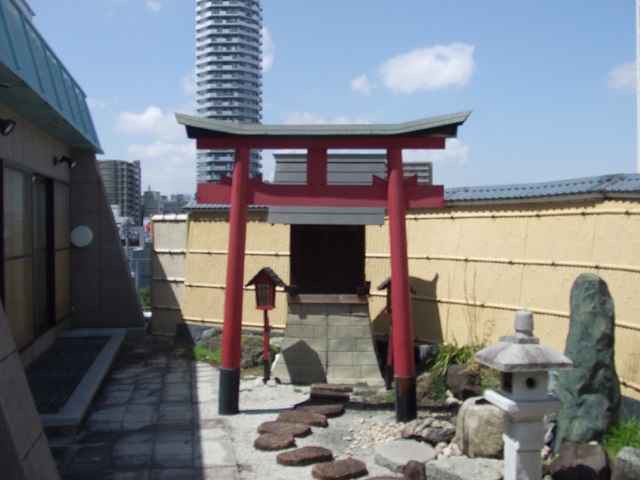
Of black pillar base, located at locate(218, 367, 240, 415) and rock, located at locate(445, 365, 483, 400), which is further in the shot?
rock, located at locate(445, 365, 483, 400)

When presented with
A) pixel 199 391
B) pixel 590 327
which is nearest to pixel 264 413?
pixel 199 391

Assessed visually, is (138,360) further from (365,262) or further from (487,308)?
(487,308)

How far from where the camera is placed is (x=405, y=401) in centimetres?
876

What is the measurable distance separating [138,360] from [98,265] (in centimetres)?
309

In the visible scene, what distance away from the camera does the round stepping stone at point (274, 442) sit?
767cm

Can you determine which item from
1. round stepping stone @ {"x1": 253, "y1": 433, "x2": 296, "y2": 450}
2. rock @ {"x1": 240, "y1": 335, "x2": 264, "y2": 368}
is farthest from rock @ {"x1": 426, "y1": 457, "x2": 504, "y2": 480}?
rock @ {"x1": 240, "y1": 335, "x2": 264, "y2": 368}

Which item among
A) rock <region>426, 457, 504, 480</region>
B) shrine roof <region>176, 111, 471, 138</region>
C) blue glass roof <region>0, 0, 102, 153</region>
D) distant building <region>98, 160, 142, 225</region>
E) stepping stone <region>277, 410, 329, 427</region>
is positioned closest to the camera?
rock <region>426, 457, 504, 480</region>

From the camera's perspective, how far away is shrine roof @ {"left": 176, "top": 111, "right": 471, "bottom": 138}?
9.14 meters

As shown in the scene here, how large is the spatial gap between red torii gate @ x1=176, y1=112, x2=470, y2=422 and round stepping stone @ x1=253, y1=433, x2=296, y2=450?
4.54 ft

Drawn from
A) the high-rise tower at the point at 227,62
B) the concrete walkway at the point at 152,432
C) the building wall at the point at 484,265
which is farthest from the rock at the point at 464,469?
the high-rise tower at the point at 227,62

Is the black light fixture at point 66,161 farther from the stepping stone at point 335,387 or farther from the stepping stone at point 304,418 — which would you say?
the stepping stone at point 304,418

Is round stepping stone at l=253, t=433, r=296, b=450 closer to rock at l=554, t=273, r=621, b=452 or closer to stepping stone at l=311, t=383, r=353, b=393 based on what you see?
stepping stone at l=311, t=383, r=353, b=393

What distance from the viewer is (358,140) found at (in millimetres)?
9352

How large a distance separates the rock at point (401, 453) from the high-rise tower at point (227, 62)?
6673 cm
